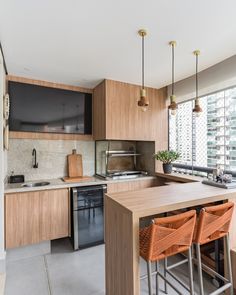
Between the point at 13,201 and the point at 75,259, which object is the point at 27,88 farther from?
the point at 75,259

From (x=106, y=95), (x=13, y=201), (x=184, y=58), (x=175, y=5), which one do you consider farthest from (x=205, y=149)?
(x=13, y=201)

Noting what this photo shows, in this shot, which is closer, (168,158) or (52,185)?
(52,185)

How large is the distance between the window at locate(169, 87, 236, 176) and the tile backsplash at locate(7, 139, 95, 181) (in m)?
1.60

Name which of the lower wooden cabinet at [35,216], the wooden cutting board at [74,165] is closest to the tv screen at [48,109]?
the wooden cutting board at [74,165]

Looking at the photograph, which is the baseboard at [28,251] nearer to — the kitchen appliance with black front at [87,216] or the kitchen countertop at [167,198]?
the kitchen appliance with black front at [87,216]

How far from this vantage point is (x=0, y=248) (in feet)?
6.62

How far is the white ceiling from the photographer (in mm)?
1386

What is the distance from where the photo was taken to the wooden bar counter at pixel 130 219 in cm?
126

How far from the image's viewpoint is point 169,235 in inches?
49.5

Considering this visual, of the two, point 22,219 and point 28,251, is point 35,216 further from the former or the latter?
point 28,251

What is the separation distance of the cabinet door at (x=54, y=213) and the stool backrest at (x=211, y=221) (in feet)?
5.66

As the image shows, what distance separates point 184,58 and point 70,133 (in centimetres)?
197

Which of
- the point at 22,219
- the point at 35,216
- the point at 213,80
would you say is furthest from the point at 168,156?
the point at 22,219

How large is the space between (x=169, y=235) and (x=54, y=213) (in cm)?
173
